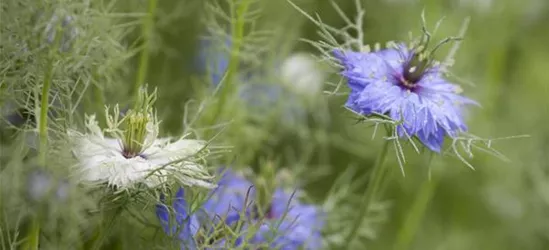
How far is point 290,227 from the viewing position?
517 mm

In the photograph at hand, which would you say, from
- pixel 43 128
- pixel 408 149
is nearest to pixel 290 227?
pixel 43 128

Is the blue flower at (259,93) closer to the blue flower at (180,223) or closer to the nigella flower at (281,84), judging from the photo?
the nigella flower at (281,84)

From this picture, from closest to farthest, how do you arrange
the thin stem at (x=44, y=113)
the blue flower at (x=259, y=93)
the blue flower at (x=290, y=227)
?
the thin stem at (x=44, y=113)
the blue flower at (x=290, y=227)
the blue flower at (x=259, y=93)

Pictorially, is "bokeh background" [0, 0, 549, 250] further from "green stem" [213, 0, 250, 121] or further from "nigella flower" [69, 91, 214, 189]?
"nigella flower" [69, 91, 214, 189]

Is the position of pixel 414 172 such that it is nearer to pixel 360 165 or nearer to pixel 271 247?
pixel 360 165

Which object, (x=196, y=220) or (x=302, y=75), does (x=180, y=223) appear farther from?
(x=302, y=75)

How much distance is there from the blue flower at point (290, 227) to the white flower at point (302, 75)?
0.48 feet

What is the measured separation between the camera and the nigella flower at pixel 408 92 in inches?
18.3

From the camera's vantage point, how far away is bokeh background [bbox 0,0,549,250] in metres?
0.69

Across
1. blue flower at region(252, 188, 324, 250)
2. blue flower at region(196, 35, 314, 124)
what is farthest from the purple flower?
blue flower at region(196, 35, 314, 124)

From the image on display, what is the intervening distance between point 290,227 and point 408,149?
312 mm

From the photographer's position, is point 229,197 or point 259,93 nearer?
point 229,197

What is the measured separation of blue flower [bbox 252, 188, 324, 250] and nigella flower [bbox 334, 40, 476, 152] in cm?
7

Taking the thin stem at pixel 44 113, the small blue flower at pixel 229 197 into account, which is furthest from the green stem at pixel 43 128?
the small blue flower at pixel 229 197
